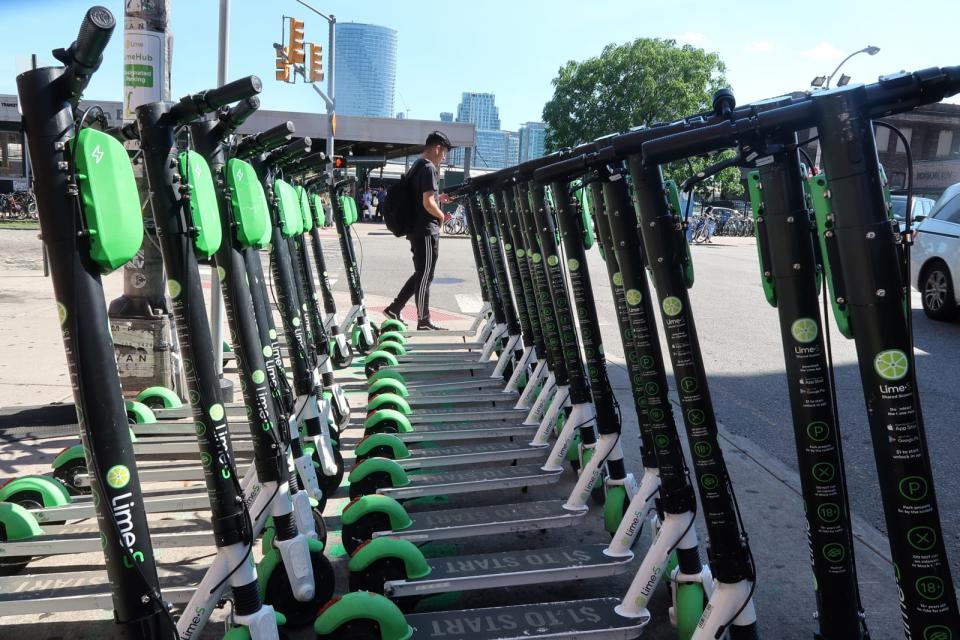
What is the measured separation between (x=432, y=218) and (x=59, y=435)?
4.53m

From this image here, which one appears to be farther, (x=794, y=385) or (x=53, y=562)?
(x=53, y=562)

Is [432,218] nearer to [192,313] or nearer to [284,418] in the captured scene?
[284,418]

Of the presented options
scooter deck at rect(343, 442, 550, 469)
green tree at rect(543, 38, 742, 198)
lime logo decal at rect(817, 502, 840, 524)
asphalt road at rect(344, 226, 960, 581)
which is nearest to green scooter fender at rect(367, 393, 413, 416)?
scooter deck at rect(343, 442, 550, 469)

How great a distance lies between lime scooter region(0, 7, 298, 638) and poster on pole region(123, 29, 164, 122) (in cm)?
291

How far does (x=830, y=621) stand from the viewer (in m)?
2.21

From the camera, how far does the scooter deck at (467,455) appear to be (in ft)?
13.9

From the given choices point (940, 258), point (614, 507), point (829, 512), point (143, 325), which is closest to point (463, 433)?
point (614, 507)

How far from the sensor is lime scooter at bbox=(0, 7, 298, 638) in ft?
6.11

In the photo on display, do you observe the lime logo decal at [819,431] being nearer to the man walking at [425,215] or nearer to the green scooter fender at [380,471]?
the green scooter fender at [380,471]

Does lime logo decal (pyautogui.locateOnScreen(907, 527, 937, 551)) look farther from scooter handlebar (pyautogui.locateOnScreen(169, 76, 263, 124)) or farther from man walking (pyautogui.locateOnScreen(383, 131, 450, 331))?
man walking (pyautogui.locateOnScreen(383, 131, 450, 331))

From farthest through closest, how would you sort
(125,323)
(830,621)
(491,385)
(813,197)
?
1. (491,385)
2. (125,323)
3. (830,621)
4. (813,197)

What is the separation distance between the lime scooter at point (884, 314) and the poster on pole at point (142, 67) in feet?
13.3

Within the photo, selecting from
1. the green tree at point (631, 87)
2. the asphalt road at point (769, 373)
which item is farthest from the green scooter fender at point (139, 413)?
the green tree at point (631, 87)

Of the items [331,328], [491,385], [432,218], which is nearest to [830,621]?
[491,385]
